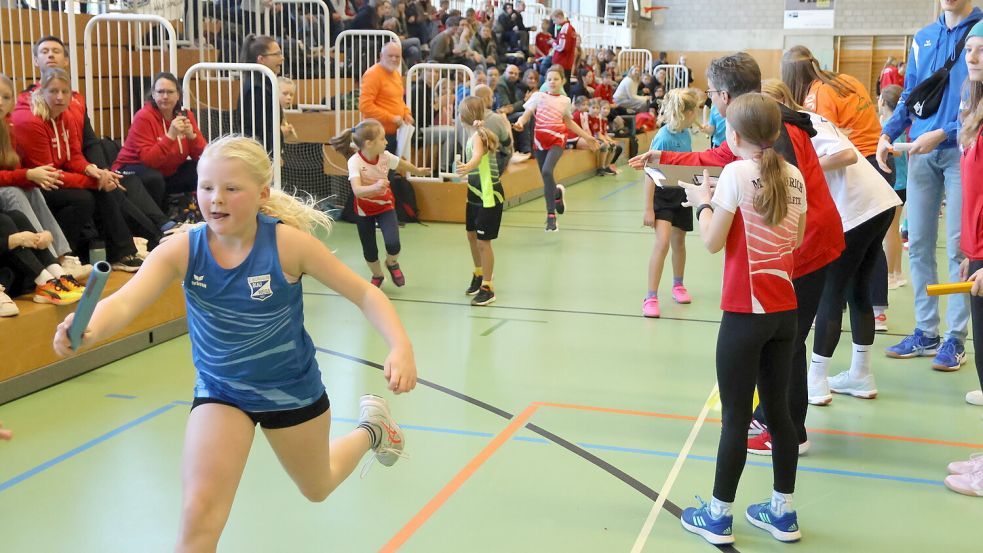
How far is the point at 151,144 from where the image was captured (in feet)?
21.1

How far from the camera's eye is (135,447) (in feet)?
13.1

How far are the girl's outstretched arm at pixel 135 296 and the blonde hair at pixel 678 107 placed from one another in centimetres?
433

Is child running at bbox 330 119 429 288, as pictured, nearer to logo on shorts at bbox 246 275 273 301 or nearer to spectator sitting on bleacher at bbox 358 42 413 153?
spectator sitting on bleacher at bbox 358 42 413 153

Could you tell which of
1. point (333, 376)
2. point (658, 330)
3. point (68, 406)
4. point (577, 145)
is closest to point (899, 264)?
point (658, 330)

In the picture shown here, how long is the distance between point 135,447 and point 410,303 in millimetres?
2847

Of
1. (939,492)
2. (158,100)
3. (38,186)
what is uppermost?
(158,100)

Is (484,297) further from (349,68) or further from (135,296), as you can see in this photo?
(349,68)

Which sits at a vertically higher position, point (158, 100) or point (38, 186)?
point (158, 100)

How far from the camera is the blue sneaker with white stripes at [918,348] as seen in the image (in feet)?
17.5

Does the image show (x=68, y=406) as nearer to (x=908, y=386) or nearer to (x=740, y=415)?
(x=740, y=415)

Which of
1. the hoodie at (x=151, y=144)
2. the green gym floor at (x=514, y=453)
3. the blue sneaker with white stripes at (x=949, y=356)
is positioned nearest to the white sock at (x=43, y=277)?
the green gym floor at (x=514, y=453)

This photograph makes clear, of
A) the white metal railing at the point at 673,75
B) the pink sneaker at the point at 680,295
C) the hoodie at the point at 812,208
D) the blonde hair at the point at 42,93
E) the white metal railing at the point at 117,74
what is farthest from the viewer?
the white metal railing at the point at 673,75

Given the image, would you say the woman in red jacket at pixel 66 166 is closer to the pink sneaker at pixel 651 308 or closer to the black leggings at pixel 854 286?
the pink sneaker at pixel 651 308

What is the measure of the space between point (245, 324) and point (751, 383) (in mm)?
1549
